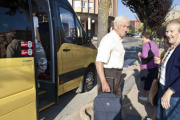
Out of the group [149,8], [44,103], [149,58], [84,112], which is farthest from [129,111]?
[149,8]

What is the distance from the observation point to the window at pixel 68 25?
12.0ft

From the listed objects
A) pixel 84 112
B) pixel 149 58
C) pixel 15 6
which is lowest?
pixel 84 112

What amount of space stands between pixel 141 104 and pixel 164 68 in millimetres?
2108

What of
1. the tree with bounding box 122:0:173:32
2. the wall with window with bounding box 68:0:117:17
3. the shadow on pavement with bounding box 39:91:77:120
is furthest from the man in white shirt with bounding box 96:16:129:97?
the wall with window with bounding box 68:0:117:17

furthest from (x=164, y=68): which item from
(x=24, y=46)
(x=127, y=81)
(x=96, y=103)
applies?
(x=127, y=81)

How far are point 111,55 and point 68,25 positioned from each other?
6.01 ft

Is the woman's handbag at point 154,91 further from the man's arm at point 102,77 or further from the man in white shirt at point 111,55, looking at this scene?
the man's arm at point 102,77

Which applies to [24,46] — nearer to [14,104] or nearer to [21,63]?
[21,63]

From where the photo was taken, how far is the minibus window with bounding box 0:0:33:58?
86.5 inches

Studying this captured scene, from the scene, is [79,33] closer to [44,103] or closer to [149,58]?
[149,58]

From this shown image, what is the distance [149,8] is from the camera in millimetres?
7129

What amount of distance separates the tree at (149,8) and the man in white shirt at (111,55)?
16.8 ft

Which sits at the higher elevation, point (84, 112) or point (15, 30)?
point (15, 30)

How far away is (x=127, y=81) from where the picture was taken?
570cm
